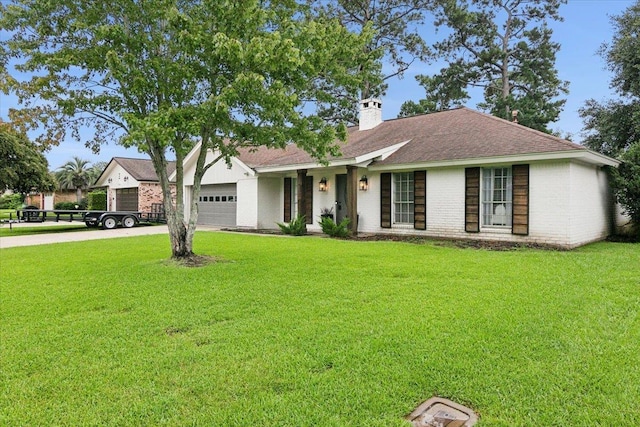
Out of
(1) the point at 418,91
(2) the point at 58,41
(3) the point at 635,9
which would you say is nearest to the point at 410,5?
(1) the point at 418,91

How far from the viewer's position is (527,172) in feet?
34.5

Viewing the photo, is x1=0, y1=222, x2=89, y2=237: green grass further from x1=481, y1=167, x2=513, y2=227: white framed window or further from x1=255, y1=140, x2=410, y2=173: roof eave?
x1=481, y1=167, x2=513, y2=227: white framed window

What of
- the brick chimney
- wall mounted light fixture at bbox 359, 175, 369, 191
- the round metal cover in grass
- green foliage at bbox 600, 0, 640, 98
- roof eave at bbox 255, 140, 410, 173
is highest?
green foliage at bbox 600, 0, 640, 98

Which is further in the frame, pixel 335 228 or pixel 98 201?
pixel 98 201

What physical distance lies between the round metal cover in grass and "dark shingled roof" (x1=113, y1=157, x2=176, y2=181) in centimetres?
2514

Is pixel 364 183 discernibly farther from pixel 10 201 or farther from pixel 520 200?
pixel 10 201

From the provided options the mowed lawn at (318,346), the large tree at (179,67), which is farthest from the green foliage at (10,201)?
the mowed lawn at (318,346)

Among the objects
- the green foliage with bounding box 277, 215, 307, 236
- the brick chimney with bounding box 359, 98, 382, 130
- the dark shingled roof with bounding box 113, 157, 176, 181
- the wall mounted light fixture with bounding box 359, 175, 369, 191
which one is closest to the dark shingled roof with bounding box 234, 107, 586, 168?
the brick chimney with bounding box 359, 98, 382, 130

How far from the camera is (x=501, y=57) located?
2516cm

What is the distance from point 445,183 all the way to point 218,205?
37.5 ft

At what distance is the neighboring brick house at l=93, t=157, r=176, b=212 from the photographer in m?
26.0

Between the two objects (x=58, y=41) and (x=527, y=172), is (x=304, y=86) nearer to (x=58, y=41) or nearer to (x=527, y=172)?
(x=58, y=41)

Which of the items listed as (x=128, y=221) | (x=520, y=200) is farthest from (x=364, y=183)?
(x=128, y=221)

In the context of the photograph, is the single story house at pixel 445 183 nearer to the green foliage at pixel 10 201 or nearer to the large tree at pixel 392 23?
the large tree at pixel 392 23
